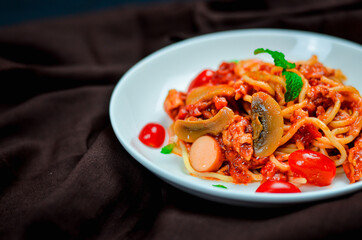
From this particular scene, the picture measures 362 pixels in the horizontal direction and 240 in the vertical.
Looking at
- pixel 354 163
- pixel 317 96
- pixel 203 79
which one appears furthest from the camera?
pixel 203 79

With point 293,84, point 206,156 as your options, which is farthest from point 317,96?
point 206,156

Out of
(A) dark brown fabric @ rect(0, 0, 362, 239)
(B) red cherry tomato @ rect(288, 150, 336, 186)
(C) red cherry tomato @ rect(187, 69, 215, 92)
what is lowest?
(A) dark brown fabric @ rect(0, 0, 362, 239)

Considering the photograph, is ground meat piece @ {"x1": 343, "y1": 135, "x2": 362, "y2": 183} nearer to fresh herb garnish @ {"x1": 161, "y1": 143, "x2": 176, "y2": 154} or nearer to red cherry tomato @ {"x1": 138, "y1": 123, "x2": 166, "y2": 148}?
fresh herb garnish @ {"x1": 161, "y1": 143, "x2": 176, "y2": 154}

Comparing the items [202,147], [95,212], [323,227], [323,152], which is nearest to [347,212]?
[323,227]

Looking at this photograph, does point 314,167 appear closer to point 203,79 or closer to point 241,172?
point 241,172

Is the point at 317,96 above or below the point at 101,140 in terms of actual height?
above

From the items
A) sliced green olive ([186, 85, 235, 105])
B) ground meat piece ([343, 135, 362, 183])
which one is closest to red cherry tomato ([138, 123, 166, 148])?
sliced green olive ([186, 85, 235, 105])

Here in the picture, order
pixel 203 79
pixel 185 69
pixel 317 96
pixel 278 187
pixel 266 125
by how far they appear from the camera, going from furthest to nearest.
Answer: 1. pixel 185 69
2. pixel 203 79
3. pixel 317 96
4. pixel 266 125
5. pixel 278 187
